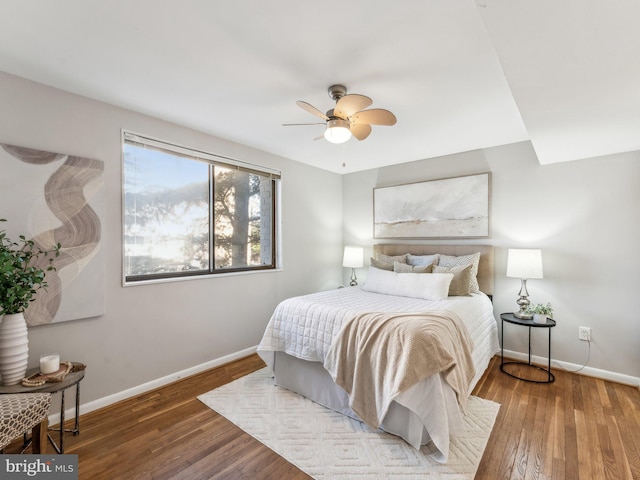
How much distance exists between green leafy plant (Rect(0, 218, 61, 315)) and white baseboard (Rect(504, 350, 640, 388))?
4.27m

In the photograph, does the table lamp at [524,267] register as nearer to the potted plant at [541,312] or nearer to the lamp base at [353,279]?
the potted plant at [541,312]

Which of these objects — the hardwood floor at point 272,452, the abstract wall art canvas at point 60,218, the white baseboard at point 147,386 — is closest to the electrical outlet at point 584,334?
the hardwood floor at point 272,452

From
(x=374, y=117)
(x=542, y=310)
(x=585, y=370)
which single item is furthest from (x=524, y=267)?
(x=374, y=117)

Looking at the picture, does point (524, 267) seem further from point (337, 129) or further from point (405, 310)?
point (337, 129)

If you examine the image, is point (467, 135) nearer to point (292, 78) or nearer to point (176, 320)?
point (292, 78)

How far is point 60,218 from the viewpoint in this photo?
217 centimetres

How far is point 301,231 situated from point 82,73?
8.81ft

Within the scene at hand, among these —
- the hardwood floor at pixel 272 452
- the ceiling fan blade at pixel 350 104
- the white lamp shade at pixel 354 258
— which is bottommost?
the hardwood floor at pixel 272 452

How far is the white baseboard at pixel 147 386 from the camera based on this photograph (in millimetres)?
2264

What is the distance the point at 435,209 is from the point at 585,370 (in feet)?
7.25

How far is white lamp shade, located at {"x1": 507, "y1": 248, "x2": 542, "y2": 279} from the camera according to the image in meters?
2.96

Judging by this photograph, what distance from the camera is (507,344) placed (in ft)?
11.3

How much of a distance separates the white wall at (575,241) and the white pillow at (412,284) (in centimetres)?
95

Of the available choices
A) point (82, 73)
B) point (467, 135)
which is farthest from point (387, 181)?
point (82, 73)
